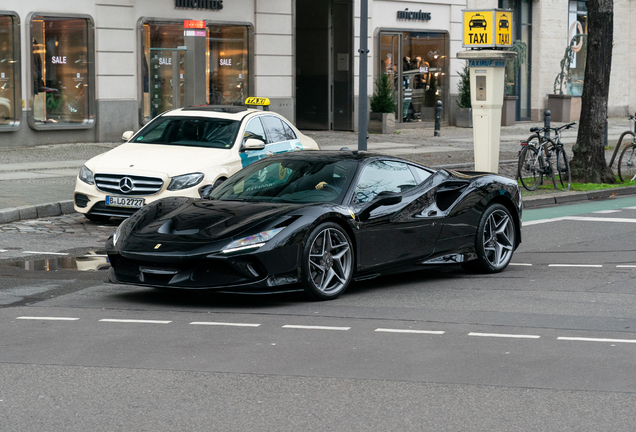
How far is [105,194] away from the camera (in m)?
12.6

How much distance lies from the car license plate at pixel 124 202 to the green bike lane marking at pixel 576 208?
5436 millimetres

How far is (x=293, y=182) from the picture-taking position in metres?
8.80

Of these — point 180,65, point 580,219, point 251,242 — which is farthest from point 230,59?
point 251,242

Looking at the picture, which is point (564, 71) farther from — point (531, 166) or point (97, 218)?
point (97, 218)

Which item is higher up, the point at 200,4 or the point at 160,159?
the point at 200,4

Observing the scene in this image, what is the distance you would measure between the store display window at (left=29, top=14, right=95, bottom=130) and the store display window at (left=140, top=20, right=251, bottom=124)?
1.45m

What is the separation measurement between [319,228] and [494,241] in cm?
250

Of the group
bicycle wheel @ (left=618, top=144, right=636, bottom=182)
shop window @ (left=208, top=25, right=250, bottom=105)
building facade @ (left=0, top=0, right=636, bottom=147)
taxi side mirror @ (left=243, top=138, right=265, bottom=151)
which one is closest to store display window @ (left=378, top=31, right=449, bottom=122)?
building facade @ (left=0, top=0, right=636, bottom=147)

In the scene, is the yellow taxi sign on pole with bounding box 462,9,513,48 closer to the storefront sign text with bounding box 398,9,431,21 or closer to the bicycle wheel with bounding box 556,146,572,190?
the bicycle wheel with bounding box 556,146,572,190

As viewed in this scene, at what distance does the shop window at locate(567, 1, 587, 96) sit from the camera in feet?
124

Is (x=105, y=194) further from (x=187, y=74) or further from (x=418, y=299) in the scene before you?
(x=187, y=74)

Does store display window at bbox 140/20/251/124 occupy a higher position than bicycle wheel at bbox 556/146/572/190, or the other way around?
store display window at bbox 140/20/251/124

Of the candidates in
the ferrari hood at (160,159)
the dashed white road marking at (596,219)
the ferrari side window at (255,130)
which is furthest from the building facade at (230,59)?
the dashed white road marking at (596,219)

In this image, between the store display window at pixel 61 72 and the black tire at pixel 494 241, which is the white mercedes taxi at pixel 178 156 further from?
the store display window at pixel 61 72
